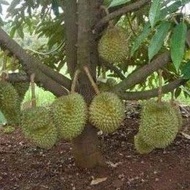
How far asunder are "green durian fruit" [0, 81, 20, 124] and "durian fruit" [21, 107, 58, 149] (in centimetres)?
6

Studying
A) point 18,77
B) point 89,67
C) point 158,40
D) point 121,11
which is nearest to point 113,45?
point 121,11

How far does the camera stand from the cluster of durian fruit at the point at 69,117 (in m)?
1.61

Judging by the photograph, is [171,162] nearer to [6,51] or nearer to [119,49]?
[119,49]

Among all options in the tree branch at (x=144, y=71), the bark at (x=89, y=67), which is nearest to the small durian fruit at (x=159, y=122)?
the tree branch at (x=144, y=71)

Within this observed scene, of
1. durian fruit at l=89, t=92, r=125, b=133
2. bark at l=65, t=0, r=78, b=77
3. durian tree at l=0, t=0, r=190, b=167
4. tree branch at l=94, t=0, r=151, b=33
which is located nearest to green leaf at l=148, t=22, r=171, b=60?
durian tree at l=0, t=0, r=190, b=167

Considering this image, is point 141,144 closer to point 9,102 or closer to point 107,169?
point 107,169

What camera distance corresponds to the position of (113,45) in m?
1.69

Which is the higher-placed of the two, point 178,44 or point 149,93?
point 178,44

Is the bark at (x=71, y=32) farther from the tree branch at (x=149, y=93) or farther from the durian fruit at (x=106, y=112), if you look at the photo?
the durian fruit at (x=106, y=112)

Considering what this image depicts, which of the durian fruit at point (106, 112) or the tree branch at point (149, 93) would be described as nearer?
the durian fruit at point (106, 112)

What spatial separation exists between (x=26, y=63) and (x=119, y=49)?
1.00ft

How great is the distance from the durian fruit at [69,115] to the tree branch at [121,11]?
28cm

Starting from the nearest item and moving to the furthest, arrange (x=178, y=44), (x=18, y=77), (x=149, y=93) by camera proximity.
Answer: (x=178, y=44), (x=18, y=77), (x=149, y=93)

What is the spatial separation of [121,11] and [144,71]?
0.85 feet
